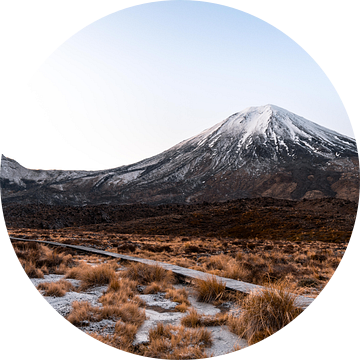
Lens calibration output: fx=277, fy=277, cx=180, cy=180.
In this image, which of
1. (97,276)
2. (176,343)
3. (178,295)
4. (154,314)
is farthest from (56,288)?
(176,343)

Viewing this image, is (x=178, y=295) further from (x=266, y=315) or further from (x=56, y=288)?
(x=56, y=288)

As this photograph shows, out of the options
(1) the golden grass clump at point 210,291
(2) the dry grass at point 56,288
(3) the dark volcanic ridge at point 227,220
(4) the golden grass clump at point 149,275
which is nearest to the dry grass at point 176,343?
(1) the golden grass clump at point 210,291

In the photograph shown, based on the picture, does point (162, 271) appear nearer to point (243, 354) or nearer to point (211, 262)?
point (211, 262)

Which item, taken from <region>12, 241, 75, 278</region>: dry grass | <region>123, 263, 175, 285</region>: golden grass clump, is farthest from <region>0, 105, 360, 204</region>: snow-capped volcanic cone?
<region>123, 263, 175, 285</region>: golden grass clump

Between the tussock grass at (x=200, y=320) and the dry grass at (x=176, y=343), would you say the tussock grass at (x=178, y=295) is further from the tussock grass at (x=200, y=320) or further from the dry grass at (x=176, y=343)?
the dry grass at (x=176, y=343)

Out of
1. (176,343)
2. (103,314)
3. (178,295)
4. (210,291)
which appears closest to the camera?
(176,343)
